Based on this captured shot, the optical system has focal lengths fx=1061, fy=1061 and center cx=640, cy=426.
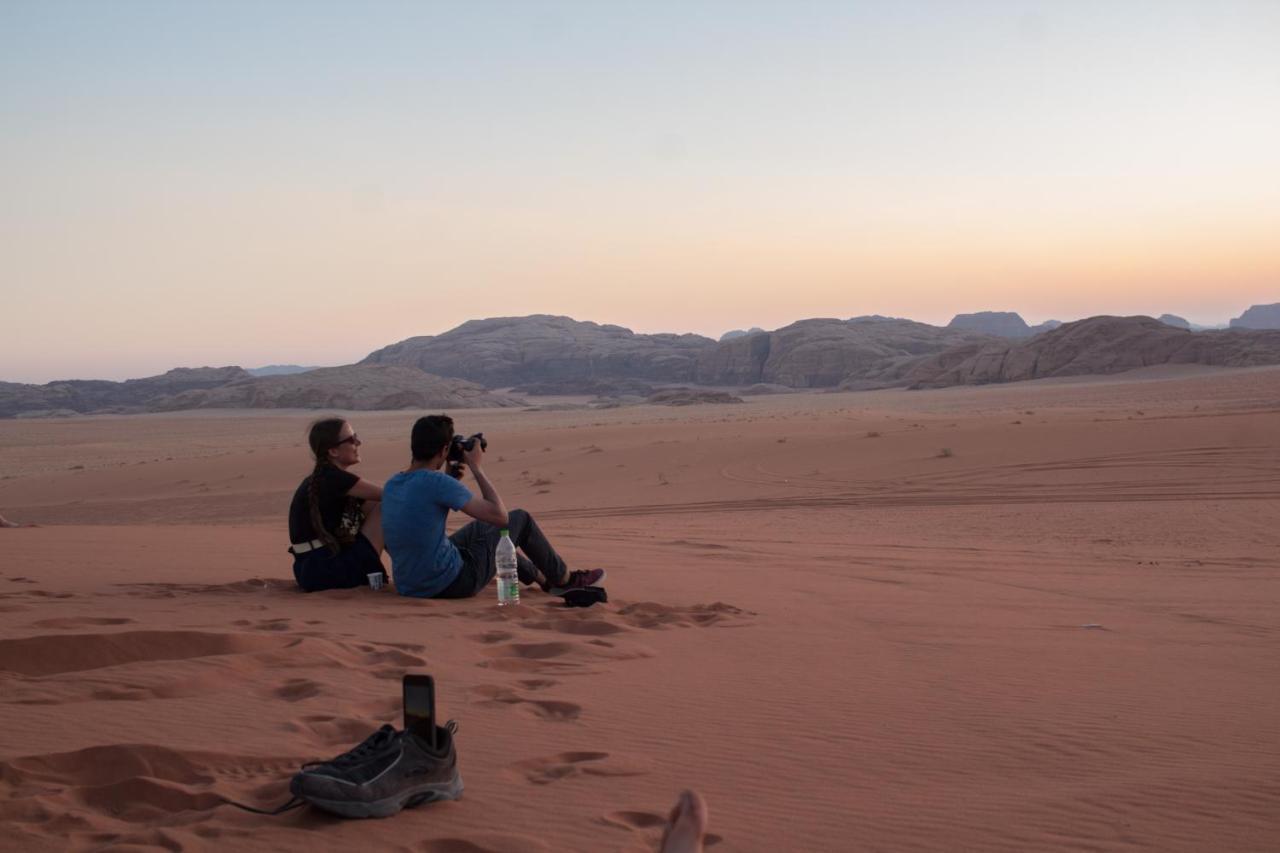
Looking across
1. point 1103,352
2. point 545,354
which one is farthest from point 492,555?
point 545,354

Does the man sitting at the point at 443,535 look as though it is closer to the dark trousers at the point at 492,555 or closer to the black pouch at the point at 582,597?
the dark trousers at the point at 492,555

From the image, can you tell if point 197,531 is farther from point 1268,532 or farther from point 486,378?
point 486,378

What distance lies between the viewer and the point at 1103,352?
210 feet

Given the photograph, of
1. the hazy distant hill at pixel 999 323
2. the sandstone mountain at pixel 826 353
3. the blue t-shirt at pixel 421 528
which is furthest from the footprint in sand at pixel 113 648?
the hazy distant hill at pixel 999 323

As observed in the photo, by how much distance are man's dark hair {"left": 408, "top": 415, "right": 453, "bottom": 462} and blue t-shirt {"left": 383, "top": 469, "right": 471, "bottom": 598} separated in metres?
0.13

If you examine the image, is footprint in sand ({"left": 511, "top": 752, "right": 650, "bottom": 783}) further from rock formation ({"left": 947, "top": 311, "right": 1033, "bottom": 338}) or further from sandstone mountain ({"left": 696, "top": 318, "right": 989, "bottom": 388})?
rock formation ({"left": 947, "top": 311, "right": 1033, "bottom": 338})

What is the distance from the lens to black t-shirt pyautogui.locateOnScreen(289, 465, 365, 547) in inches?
271

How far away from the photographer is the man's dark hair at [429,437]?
6.62 meters

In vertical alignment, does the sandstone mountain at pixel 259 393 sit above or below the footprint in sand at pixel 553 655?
above

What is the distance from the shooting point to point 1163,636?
6336mm

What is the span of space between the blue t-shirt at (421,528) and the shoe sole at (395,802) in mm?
3306

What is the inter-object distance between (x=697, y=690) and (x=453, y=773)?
5.97 feet

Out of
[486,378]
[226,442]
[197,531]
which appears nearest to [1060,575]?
[197,531]

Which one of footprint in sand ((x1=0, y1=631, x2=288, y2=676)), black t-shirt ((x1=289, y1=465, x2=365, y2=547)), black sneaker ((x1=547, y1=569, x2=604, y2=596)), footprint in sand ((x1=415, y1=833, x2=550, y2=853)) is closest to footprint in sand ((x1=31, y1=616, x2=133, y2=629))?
footprint in sand ((x1=0, y1=631, x2=288, y2=676))
